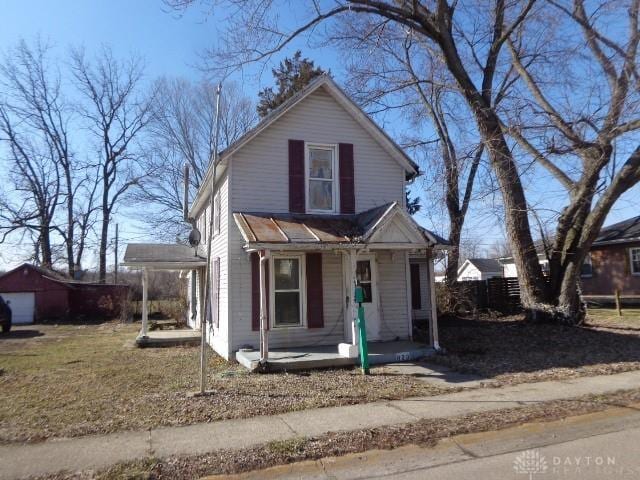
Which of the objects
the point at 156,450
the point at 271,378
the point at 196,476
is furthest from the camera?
the point at 271,378

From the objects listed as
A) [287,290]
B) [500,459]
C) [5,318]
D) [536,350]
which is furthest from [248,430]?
[5,318]

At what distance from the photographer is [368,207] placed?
1266 cm

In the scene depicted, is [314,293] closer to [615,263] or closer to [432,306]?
[432,306]

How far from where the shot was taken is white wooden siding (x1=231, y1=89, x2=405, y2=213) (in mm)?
11688

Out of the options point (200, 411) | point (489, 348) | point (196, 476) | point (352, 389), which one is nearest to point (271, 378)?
point (352, 389)

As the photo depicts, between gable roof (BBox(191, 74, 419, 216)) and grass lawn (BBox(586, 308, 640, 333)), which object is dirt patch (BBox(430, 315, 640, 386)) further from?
gable roof (BBox(191, 74, 419, 216))

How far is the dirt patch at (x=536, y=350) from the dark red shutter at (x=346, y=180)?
4.36 meters

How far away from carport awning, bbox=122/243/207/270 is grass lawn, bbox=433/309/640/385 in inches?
329

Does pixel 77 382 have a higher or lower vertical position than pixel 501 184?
lower

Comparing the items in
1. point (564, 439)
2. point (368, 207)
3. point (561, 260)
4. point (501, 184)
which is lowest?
point (564, 439)

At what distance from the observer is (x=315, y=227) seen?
11.1m

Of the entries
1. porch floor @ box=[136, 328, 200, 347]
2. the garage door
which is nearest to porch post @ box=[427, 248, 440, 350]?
porch floor @ box=[136, 328, 200, 347]

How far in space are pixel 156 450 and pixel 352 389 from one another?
3.56 meters

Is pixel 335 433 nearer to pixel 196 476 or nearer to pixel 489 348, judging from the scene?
pixel 196 476
